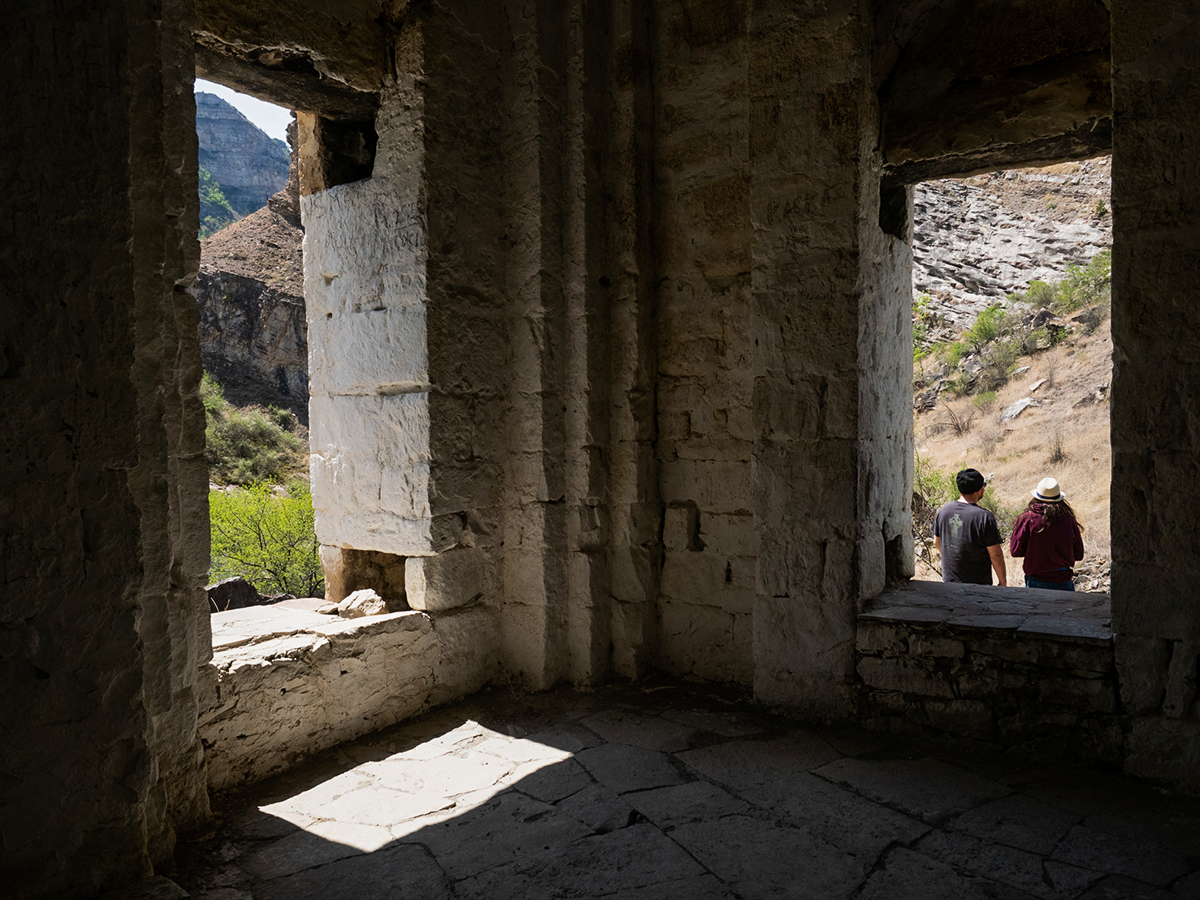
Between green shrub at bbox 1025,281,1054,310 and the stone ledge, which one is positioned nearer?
the stone ledge

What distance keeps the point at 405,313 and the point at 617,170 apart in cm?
133

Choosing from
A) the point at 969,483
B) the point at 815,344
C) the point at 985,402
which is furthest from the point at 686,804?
the point at 985,402

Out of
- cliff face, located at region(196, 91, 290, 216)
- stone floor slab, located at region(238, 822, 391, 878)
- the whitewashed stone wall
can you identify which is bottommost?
stone floor slab, located at region(238, 822, 391, 878)

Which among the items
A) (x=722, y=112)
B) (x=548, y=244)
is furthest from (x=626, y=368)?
(x=722, y=112)

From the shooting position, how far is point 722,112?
3738mm

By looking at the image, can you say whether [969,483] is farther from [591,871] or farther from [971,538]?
[591,871]

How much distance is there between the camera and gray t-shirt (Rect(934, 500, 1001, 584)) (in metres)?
4.79

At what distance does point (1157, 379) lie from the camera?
2611 mm

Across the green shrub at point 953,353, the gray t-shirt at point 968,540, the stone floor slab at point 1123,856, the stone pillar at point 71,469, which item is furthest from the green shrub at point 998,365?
the stone pillar at point 71,469

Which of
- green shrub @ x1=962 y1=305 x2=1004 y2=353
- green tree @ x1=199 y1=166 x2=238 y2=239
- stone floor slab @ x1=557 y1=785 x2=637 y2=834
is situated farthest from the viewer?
green tree @ x1=199 y1=166 x2=238 y2=239

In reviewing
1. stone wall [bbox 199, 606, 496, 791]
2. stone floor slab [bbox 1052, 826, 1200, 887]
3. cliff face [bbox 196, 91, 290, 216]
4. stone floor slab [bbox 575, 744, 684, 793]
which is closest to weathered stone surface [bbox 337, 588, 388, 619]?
stone wall [bbox 199, 606, 496, 791]

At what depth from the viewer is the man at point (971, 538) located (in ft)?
15.7

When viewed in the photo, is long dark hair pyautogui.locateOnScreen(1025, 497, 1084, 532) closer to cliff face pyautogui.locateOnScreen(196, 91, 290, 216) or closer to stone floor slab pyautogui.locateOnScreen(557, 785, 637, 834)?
stone floor slab pyautogui.locateOnScreen(557, 785, 637, 834)

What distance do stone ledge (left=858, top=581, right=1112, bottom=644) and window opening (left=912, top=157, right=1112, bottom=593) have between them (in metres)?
4.41
